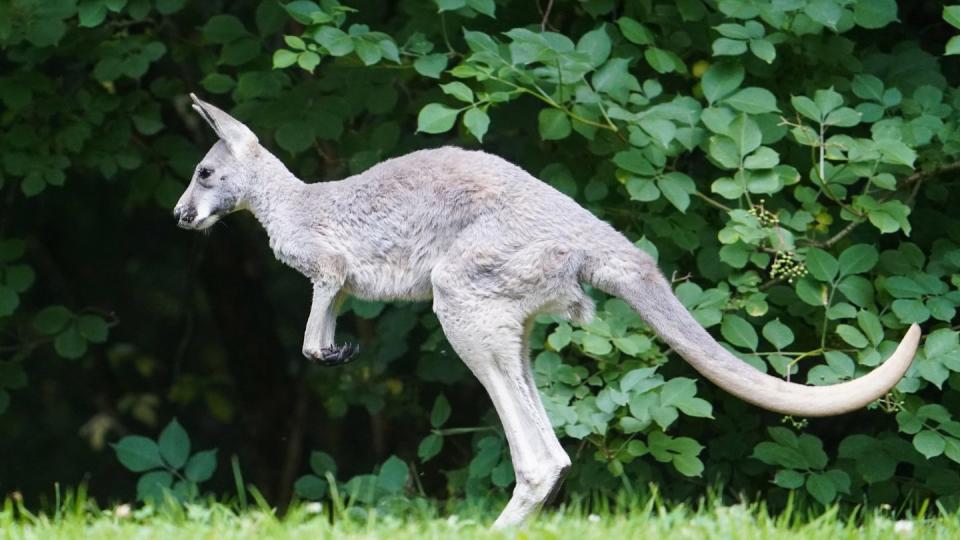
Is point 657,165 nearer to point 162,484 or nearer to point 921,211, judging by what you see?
point 921,211

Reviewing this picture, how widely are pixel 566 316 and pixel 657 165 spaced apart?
1.32m

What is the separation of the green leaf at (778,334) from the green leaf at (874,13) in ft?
4.46

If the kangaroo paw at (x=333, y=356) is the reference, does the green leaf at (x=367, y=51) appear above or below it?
above

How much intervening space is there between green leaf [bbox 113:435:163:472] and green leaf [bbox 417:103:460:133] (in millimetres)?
2094

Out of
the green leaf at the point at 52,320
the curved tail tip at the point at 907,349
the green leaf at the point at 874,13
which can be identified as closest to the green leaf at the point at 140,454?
the green leaf at the point at 52,320

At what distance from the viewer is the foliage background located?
19.1 ft

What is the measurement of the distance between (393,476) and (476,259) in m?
1.62

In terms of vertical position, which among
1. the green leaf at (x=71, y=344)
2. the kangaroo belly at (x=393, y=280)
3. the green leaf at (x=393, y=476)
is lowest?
the green leaf at (x=71, y=344)

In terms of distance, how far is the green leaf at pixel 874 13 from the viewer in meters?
5.86

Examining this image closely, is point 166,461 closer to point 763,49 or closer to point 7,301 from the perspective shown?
point 7,301

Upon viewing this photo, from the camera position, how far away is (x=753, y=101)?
232 inches

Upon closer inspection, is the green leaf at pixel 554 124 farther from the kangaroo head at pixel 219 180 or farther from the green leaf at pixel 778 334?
the kangaroo head at pixel 219 180

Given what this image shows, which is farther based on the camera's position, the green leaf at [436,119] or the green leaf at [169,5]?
the green leaf at [169,5]

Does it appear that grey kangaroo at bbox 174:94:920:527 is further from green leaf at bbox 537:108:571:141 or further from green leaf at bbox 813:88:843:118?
green leaf at bbox 813:88:843:118
